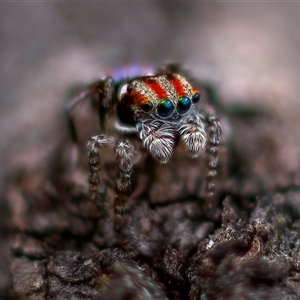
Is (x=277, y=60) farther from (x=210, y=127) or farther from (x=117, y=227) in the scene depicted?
(x=117, y=227)

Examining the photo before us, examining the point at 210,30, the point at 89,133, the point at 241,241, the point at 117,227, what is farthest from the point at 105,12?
the point at 241,241

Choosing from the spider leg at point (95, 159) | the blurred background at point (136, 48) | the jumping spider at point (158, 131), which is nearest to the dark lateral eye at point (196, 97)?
the jumping spider at point (158, 131)

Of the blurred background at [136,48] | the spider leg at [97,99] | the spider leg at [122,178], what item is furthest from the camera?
the blurred background at [136,48]

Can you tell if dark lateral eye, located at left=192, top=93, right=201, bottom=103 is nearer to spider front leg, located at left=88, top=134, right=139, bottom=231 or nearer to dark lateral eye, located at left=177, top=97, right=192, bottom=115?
dark lateral eye, located at left=177, top=97, right=192, bottom=115

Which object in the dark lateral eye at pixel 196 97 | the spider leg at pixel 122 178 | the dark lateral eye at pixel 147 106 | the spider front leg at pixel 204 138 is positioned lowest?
the spider leg at pixel 122 178

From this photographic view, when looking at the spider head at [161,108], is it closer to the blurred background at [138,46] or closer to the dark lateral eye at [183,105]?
the dark lateral eye at [183,105]

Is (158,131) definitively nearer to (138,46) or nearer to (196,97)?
(196,97)

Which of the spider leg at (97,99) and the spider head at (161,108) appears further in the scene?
the spider leg at (97,99)

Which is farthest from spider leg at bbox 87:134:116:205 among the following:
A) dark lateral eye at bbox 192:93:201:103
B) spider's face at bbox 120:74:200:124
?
dark lateral eye at bbox 192:93:201:103
